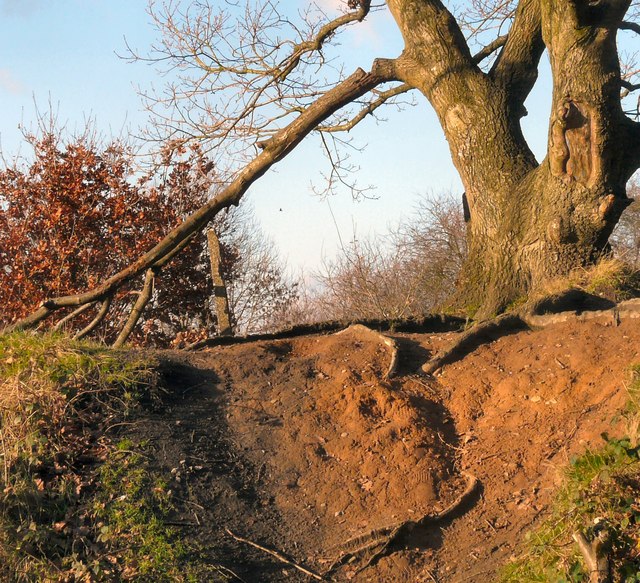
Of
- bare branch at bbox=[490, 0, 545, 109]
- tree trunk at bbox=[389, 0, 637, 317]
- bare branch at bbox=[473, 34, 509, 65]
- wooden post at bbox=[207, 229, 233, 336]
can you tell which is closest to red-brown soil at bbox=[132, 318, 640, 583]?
tree trunk at bbox=[389, 0, 637, 317]

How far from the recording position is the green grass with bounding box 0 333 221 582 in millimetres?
5016


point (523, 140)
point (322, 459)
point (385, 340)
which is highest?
point (523, 140)

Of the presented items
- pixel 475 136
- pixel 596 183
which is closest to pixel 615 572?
pixel 596 183

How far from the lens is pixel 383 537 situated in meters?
5.34

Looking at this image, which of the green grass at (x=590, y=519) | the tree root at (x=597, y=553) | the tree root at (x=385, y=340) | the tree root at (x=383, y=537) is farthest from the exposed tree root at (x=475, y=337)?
the tree root at (x=597, y=553)

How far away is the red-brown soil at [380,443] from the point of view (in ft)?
17.4

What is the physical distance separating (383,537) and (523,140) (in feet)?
18.1

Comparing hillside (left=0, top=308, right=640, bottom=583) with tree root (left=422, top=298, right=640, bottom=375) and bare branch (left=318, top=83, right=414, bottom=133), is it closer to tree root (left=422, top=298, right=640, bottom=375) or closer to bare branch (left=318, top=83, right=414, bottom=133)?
tree root (left=422, top=298, right=640, bottom=375)

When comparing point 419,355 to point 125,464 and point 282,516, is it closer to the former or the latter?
point 282,516

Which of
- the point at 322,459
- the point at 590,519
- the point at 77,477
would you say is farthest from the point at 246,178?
the point at 590,519

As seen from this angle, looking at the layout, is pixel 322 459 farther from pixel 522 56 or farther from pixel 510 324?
pixel 522 56

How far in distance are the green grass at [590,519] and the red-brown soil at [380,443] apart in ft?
1.08

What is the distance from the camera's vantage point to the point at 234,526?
547 centimetres

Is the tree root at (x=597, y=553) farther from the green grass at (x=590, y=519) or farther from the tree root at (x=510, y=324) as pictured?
the tree root at (x=510, y=324)
